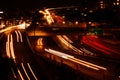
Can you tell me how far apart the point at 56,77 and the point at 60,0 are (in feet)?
275

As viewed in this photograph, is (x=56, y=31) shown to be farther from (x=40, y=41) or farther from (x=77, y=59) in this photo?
(x=77, y=59)

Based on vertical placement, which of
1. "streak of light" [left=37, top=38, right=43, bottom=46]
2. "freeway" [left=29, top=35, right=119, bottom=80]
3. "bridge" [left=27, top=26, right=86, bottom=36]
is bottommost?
"freeway" [left=29, top=35, right=119, bottom=80]

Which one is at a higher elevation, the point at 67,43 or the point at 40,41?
the point at 40,41

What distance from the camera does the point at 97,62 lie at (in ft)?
132

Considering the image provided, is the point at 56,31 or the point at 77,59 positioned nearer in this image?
the point at 77,59

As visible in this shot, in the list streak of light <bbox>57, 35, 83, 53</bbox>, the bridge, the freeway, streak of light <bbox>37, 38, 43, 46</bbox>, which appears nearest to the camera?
the freeway

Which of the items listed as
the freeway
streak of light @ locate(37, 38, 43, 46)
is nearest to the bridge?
streak of light @ locate(37, 38, 43, 46)

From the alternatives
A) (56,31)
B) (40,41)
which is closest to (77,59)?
(40,41)

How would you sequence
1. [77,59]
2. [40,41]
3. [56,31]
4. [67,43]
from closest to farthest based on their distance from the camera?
[77,59]
[67,43]
[40,41]
[56,31]

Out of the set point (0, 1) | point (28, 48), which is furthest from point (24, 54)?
point (0, 1)

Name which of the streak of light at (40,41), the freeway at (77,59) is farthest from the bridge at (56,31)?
the freeway at (77,59)

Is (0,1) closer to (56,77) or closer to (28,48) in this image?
(28,48)

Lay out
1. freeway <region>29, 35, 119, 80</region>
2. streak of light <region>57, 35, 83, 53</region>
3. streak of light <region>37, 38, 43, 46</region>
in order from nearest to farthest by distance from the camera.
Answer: freeway <region>29, 35, 119, 80</region> < streak of light <region>57, 35, 83, 53</region> < streak of light <region>37, 38, 43, 46</region>

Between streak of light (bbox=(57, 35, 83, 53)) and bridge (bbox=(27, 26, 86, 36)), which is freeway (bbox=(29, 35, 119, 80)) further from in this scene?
bridge (bbox=(27, 26, 86, 36))
